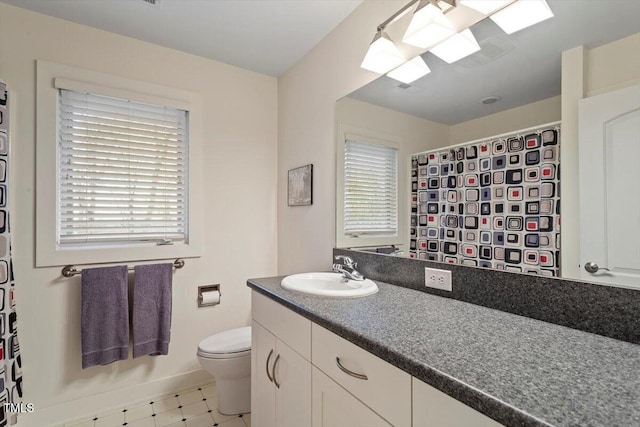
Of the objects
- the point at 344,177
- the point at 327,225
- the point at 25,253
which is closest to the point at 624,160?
the point at 344,177

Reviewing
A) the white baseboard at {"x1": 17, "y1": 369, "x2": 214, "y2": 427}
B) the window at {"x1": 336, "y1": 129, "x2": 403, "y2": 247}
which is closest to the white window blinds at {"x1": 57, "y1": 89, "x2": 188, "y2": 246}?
the white baseboard at {"x1": 17, "y1": 369, "x2": 214, "y2": 427}

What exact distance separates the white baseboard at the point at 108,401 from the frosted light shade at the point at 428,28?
8.22ft

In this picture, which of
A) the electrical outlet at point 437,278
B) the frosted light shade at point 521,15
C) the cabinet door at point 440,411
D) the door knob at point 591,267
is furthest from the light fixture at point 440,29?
the cabinet door at point 440,411

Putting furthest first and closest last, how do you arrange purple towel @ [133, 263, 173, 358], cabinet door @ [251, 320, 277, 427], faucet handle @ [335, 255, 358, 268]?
purple towel @ [133, 263, 173, 358] < faucet handle @ [335, 255, 358, 268] < cabinet door @ [251, 320, 277, 427]

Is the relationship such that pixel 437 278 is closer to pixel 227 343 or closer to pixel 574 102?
pixel 574 102

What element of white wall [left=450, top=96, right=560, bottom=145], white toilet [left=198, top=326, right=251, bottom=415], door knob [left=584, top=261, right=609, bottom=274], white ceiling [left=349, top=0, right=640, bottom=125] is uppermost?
white ceiling [left=349, top=0, right=640, bottom=125]

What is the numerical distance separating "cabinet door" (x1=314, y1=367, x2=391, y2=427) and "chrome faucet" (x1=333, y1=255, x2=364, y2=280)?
541 millimetres

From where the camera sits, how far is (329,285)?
1646 mm

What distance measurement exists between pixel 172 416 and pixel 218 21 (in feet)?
8.08

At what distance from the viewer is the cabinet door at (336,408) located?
828mm

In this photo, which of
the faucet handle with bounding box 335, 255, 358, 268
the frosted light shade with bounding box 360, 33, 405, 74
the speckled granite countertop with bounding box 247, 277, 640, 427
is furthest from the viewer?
the faucet handle with bounding box 335, 255, 358, 268

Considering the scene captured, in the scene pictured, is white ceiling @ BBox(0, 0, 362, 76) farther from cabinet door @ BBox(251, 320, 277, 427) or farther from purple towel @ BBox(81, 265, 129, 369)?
cabinet door @ BBox(251, 320, 277, 427)

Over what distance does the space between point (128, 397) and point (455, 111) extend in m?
2.56

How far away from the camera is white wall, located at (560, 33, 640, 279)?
0.84 metres
